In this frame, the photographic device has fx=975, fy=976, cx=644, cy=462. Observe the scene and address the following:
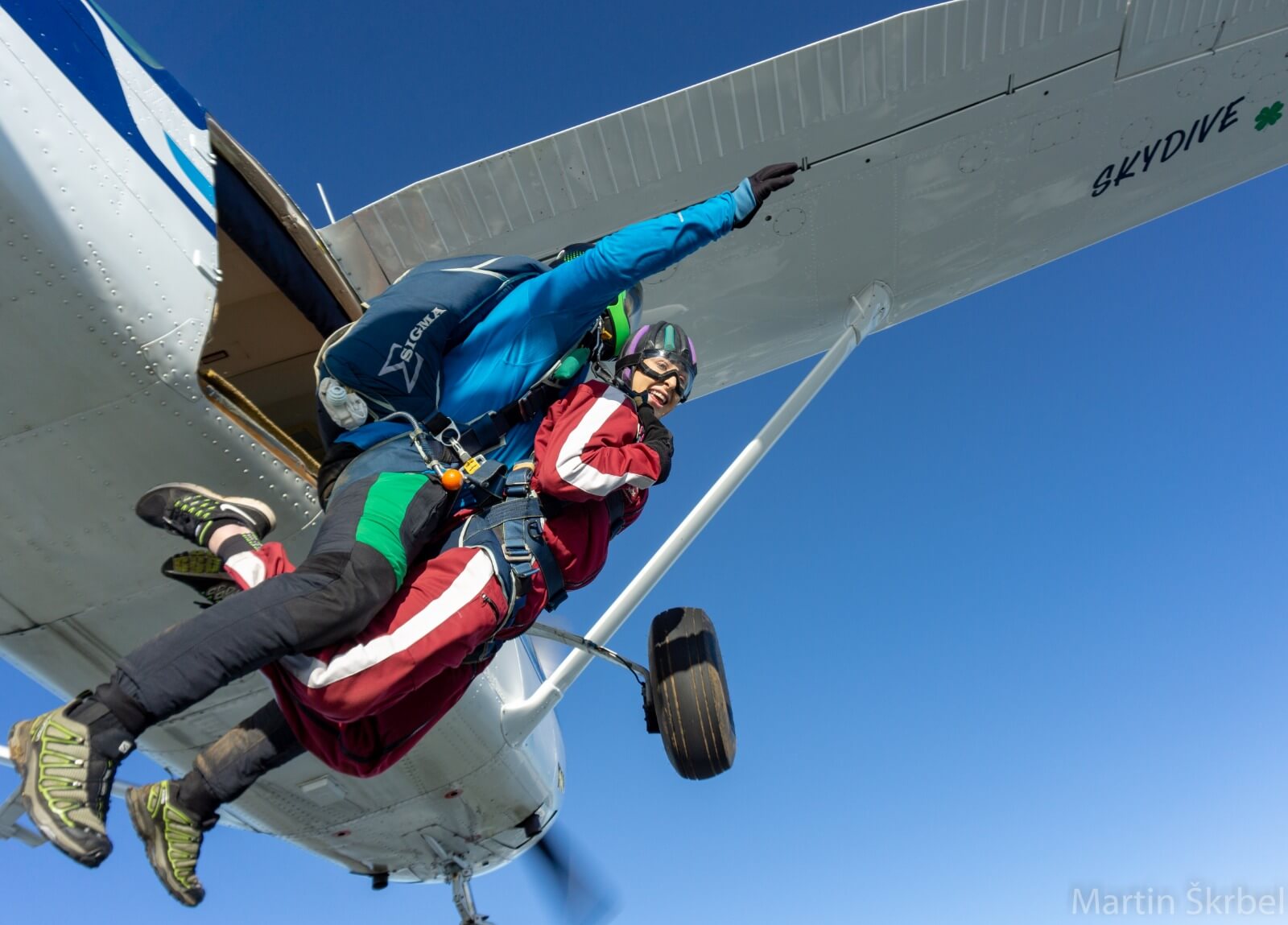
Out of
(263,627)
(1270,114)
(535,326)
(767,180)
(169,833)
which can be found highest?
(1270,114)

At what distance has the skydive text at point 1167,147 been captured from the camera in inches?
248

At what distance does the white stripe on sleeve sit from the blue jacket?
412mm

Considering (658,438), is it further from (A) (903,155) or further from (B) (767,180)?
(A) (903,155)

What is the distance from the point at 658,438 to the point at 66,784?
Answer: 6.89 ft

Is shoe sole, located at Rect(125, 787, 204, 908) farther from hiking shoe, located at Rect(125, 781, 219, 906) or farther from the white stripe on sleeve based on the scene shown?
the white stripe on sleeve

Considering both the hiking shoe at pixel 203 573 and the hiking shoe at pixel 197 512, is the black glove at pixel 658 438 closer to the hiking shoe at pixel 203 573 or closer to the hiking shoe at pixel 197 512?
the hiking shoe at pixel 197 512

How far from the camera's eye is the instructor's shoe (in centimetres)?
252

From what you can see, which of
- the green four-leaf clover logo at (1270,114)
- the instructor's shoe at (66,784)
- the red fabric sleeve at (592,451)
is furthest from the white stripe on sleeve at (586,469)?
the green four-leaf clover logo at (1270,114)

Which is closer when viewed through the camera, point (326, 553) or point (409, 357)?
point (326, 553)

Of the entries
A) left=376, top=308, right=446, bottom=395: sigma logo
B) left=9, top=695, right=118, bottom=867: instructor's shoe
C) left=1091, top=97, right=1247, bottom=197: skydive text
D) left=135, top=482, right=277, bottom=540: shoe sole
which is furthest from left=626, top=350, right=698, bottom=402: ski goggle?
left=1091, top=97, right=1247, bottom=197: skydive text

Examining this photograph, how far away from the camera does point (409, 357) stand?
3.32 m

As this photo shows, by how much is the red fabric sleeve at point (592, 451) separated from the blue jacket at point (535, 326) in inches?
8.6

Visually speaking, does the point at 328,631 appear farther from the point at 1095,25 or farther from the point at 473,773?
the point at 1095,25

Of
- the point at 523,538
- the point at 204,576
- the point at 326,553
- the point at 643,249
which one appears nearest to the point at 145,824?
the point at 204,576
